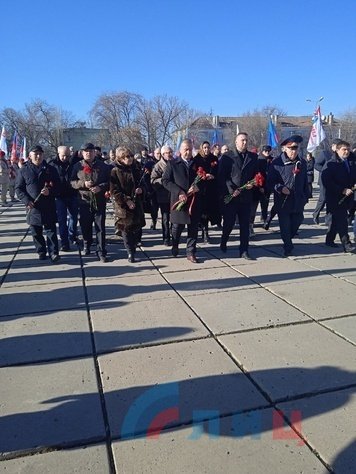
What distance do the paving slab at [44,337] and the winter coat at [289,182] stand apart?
390cm

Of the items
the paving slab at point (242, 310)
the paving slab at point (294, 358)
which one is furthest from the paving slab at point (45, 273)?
the paving slab at point (294, 358)

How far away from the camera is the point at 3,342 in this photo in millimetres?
3383

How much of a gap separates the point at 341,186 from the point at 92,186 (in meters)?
4.45

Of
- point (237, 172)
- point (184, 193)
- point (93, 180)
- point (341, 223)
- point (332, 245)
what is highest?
point (237, 172)

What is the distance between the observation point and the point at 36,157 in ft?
19.6

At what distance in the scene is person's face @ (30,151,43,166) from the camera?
19.6 ft

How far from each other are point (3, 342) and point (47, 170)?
3.51 m

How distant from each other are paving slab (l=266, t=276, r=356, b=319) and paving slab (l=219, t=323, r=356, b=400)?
0.43m

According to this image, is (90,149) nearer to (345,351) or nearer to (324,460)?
(345,351)

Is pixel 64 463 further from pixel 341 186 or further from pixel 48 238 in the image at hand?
pixel 341 186

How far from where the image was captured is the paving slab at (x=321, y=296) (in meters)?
3.94

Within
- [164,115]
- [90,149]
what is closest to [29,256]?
[90,149]

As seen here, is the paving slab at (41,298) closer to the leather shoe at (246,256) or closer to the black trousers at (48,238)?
the black trousers at (48,238)

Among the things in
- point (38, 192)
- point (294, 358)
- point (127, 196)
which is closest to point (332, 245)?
point (127, 196)
